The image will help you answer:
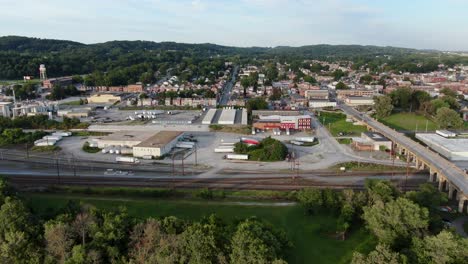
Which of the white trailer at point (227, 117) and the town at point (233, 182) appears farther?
the white trailer at point (227, 117)

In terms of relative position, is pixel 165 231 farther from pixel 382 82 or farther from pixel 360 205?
pixel 382 82

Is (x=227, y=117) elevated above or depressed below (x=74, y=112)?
below

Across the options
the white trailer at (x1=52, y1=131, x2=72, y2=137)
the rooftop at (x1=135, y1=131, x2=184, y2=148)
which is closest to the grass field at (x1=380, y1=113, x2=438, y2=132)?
the rooftop at (x1=135, y1=131, x2=184, y2=148)

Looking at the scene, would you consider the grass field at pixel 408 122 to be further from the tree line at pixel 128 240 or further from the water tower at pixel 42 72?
the water tower at pixel 42 72

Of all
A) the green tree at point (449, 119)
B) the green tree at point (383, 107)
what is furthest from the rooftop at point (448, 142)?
the green tree at point (383, 107)

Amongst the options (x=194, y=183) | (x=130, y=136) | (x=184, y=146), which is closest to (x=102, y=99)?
(x=130, y=136)

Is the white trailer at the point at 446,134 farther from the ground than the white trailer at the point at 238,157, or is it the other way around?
the white trailer at the point at 446,134

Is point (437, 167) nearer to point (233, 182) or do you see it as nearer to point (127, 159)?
point (233, 182)

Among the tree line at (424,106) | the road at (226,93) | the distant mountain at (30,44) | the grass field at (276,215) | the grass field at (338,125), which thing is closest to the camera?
the grass field at (276,215)
